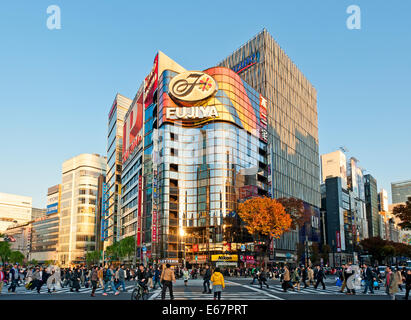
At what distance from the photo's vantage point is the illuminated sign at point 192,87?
7619 centimetres

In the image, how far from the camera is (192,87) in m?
76.8

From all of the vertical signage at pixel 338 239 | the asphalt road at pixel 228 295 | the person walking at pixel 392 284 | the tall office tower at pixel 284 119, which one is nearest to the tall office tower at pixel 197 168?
the tall office tower at pixel 284 119

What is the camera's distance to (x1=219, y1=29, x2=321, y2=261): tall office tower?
92.2 meters

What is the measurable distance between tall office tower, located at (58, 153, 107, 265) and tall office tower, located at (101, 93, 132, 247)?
83.7 ft

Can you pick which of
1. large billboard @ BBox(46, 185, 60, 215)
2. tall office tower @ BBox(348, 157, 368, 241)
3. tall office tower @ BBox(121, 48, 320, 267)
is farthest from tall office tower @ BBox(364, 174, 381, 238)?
large billboard @ BBox(46, 185, 60, 215)

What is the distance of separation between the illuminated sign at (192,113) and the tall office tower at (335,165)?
8226 centimetres

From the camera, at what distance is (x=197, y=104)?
7731cm

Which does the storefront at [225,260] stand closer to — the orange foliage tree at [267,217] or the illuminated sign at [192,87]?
the orange foliage tree at [267,217]

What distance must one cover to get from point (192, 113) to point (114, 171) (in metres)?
50.3

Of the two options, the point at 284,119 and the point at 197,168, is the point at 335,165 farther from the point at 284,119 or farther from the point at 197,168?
the point at 197,168

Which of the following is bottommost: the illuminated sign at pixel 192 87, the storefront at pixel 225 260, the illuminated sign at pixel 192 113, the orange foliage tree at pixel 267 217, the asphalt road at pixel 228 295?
the storefront at pixel 225 260
